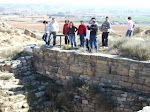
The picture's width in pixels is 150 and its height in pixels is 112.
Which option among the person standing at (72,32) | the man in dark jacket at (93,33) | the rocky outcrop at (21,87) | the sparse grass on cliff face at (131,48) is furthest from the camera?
the person standing at (72,32)

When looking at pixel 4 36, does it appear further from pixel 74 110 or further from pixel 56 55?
pixel 74 110

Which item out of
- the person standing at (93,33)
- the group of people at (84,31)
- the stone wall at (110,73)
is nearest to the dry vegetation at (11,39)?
the group of people at (84,31)

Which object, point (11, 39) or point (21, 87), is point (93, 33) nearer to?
point (21, 87)

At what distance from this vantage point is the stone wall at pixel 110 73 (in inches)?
410

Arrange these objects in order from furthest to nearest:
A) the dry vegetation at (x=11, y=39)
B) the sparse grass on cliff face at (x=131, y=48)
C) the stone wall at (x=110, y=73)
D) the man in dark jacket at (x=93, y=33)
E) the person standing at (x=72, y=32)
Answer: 1. the dry vegetation at (x=11, y=39)
2. the person standing at (x=72, y=32)
3. the man in dark jacket at (x=93, y=33)
4. the sparse grass on cliff face at (x=131, y=48)
5. the stone wall at (x=110, y=73)

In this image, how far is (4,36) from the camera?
60.5ft

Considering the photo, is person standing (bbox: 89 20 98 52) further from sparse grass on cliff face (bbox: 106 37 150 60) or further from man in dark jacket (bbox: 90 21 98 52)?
sparse grass on cliff face (bbox: 106 37 150 60)

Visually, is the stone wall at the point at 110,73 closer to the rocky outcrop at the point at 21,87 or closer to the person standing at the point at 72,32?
the rocky outcrop at the point at 21,87

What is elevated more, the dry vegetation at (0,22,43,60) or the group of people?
the group of people

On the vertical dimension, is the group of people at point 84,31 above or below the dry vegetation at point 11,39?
above

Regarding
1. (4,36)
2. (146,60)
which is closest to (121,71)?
(146,60)

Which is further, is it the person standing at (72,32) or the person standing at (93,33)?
the person standing at (72,32)

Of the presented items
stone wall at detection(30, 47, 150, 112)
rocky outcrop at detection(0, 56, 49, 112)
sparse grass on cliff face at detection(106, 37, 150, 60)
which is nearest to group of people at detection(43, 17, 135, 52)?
sparse grass on cliff face at detection(106, 37, 150, 60)

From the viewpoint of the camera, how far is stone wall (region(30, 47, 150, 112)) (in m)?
10.4
